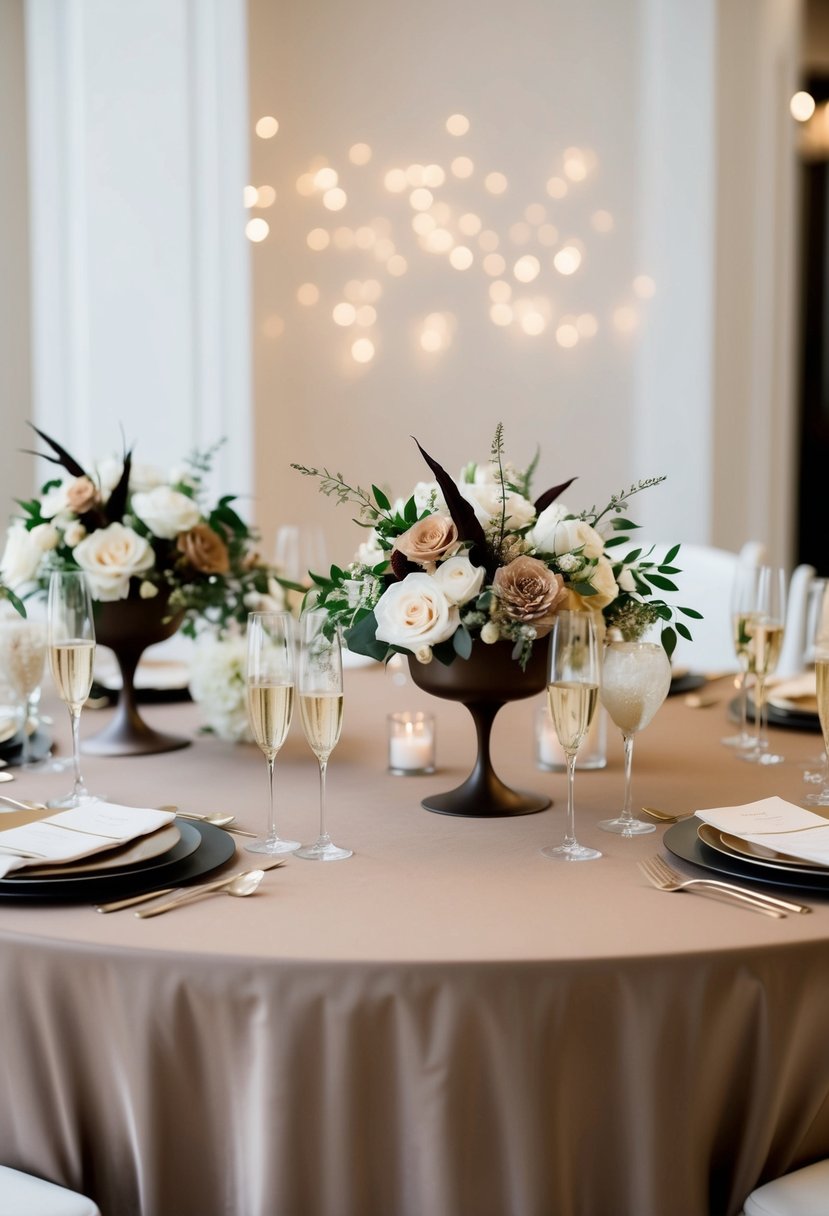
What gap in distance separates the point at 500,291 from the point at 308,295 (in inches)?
27.9

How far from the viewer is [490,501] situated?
164 cm

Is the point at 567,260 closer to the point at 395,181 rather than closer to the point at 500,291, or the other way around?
the point at 500,291

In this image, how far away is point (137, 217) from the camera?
11.8 ft

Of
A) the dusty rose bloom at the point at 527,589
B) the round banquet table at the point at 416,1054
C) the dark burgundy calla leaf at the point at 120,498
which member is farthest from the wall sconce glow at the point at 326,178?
the round banquet table at the point at 416,1054

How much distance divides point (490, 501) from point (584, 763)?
1.86 feet

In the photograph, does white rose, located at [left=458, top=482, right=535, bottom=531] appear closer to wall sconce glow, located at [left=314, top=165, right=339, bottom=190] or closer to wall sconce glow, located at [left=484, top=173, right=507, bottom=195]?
wall sconce glow, located at [left=314, top=165, right=339, bottom=190]

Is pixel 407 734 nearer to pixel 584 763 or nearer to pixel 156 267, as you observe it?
pixel 584 763

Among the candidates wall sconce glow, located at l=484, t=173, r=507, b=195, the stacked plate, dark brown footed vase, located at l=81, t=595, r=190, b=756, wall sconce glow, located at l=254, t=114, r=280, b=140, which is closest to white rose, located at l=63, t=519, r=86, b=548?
dark brown footed vase, located at l=81, t=595, r=190, b=756

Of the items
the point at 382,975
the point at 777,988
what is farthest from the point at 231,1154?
the point at 777,988

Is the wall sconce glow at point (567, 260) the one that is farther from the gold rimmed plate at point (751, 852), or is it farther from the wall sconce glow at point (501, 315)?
the gold rimmed plate at point (751, 852)

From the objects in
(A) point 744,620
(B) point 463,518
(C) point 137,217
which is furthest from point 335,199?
(B) point 463,518

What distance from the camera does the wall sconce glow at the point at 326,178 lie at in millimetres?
4023

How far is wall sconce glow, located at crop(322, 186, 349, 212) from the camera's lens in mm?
4043

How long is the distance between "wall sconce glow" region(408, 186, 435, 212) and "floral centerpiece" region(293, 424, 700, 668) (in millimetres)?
2710
